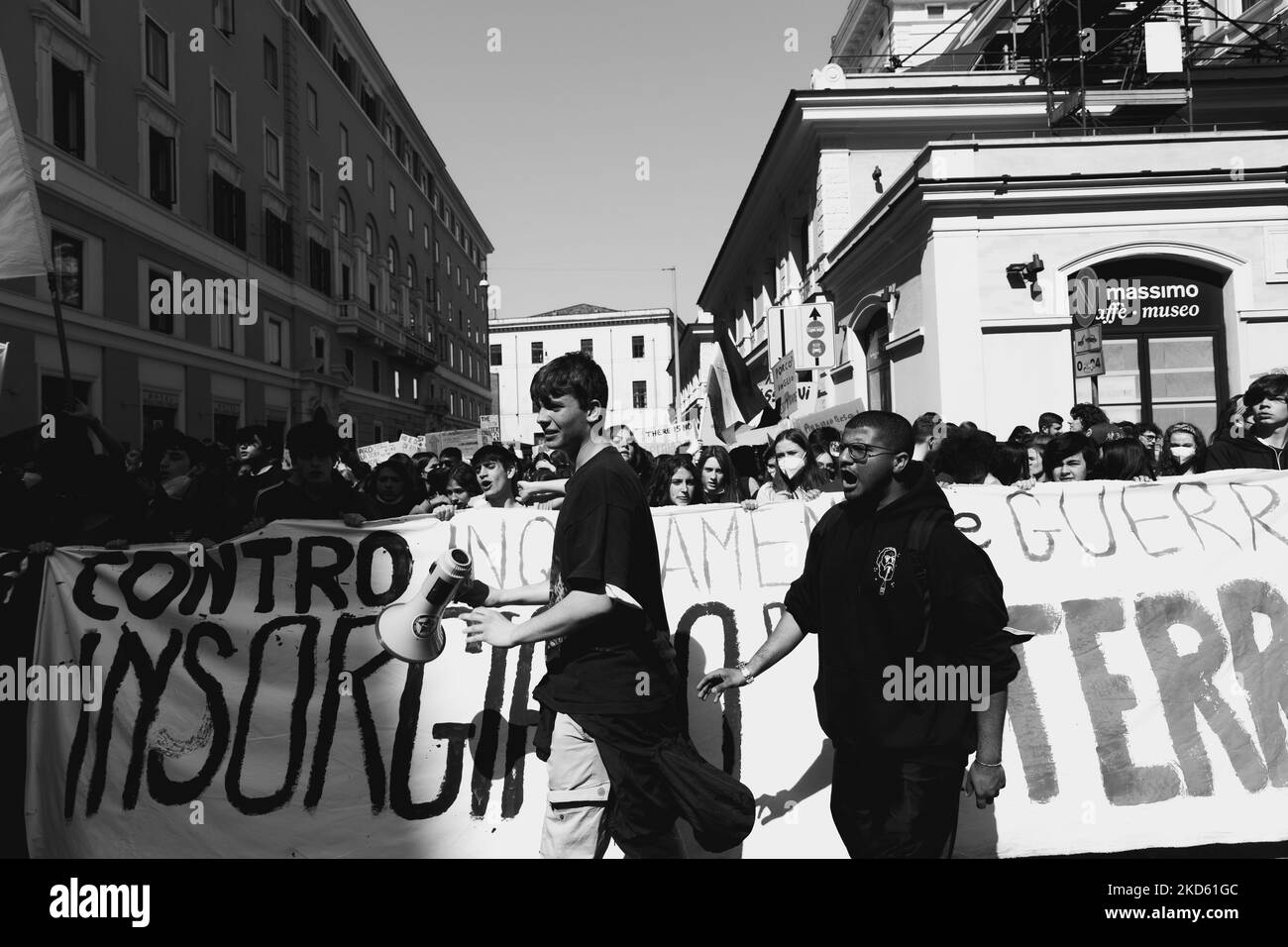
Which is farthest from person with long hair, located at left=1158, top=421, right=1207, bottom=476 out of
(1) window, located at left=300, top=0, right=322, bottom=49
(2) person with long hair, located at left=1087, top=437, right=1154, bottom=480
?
(1) window, located at left=300, top=0, right=322, bottom=49

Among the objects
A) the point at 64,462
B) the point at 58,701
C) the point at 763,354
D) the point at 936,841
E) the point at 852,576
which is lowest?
the point at 936,841

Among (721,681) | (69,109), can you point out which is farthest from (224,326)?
(721,681)

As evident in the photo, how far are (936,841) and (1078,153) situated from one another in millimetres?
14443

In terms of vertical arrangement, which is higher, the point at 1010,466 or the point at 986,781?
the point at 1010,466

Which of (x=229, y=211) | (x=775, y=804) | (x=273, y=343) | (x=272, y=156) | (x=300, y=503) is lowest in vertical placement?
(x=775, y=804)

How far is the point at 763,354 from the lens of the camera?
27000 mm

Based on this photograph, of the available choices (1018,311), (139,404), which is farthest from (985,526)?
(139,404)

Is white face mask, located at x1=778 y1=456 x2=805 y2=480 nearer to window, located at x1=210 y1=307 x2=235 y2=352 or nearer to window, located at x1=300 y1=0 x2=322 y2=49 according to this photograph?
window, located at x1=210 y1=307 x2=235 y2=352

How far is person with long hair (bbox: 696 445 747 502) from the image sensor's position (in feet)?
20.4

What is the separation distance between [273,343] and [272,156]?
6.44 m

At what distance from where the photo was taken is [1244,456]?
206 inches

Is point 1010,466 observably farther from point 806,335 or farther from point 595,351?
point 595,351
